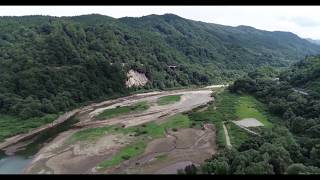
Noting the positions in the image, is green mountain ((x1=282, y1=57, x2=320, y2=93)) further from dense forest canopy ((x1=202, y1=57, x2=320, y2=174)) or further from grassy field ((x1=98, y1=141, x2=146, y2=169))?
grassy field ((x1=98, y1=141, x2=146, y2=169))

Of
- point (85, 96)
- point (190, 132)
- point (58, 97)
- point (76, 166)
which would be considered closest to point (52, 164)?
point (76, 166)

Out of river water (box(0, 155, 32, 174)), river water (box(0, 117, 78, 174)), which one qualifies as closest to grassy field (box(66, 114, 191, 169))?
river water (box(0, 117, 78, 174))

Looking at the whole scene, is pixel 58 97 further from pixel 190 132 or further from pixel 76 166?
pixel 76 166

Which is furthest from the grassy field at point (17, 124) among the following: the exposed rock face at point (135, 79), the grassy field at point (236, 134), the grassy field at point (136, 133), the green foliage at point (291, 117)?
the green foliage at point (291, 117)

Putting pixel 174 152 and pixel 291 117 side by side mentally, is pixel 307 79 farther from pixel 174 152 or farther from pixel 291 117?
pixel 174 152

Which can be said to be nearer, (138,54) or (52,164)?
(52,164)

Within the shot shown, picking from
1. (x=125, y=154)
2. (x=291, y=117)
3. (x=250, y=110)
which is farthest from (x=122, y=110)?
(x=291, y=117)

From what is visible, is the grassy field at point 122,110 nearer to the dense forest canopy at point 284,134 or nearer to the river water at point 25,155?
the river water at point 25,155
